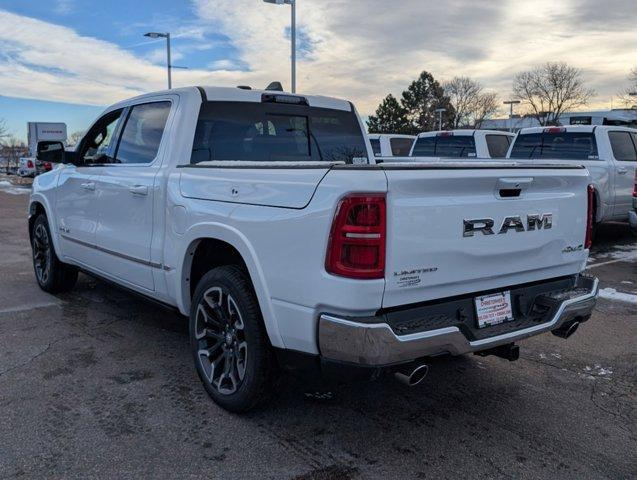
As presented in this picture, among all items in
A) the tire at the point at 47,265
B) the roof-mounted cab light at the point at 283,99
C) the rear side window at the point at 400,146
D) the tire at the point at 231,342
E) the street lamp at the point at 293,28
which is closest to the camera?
the tire at the point at 231,342

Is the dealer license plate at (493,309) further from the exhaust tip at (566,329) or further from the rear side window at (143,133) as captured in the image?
the rear side window at (143,133)

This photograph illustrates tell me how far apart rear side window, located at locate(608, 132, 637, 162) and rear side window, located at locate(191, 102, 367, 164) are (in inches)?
263

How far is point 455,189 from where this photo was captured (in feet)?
9.54

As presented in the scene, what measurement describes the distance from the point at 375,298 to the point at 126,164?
275 cm

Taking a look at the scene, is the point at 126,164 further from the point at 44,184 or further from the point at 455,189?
the point at 455,189

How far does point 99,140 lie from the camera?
5.35 metres

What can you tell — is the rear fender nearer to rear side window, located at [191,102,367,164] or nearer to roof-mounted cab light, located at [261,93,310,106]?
rear side window, located at [191,102,367,164]

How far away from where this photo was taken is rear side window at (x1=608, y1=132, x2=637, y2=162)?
386 inches

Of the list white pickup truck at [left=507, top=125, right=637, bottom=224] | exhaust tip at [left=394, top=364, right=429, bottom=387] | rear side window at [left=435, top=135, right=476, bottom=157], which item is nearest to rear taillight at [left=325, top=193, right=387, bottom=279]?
exhaust tip at [left=394, top=364, right=429, bottom=387]

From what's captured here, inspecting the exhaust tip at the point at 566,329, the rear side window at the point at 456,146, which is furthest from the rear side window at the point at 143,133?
the rear side window at the point at 456,146

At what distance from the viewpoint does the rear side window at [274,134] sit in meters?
4.23

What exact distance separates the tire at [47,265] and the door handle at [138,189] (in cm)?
213

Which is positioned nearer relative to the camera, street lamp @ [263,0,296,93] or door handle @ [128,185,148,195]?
door handle @ [128,185,148,195]

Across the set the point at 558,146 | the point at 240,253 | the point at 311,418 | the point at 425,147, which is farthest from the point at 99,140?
the point at 425,147
